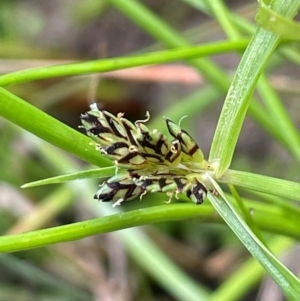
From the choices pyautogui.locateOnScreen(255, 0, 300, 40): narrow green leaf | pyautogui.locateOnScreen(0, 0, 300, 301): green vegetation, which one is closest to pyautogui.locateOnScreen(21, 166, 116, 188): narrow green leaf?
pyautogui.locateOnScreen(0, 0, 300, 301): green vegetation

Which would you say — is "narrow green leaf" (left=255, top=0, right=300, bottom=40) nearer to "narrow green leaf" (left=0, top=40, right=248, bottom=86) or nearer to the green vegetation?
the green vegetation

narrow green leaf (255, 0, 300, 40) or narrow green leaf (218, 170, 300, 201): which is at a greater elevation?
narrow green leaf (255, 0, 300, 40)

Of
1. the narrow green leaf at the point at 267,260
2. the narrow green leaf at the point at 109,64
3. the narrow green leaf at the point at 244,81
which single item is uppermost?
the narrow green leaf at the point at 109,64

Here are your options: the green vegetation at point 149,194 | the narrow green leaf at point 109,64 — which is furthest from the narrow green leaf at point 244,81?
the narrow green leaf at point 109,64

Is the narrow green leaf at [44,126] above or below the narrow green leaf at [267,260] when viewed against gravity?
above

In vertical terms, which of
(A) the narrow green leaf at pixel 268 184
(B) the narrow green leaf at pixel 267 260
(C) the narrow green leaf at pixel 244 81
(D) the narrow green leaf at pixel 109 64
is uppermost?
(D) the narrow green leaf at pixel 109 64

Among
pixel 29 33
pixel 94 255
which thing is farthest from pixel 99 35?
pixel 94 255

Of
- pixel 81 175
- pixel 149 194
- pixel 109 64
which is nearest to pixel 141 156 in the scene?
pixel 81 175

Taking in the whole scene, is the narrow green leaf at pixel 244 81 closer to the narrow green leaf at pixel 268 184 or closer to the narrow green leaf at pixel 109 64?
the narrow green leaf at pixel 268 184

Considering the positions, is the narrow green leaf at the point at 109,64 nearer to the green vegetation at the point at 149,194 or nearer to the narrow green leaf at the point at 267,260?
the green vegetation at the point at 149,194

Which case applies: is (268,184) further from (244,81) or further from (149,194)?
(149,194)
